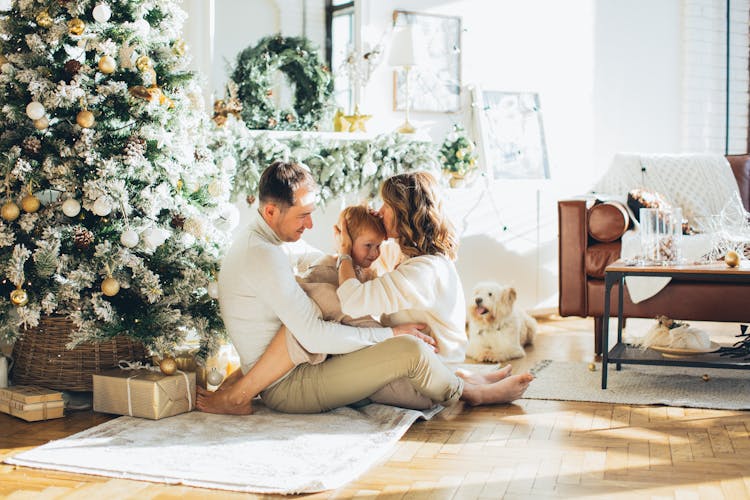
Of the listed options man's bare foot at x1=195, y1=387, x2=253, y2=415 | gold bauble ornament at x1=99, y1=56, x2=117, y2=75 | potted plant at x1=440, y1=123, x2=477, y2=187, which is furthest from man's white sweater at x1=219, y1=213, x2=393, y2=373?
potted plant at x1=440, y1=123, x2=477, y2=187

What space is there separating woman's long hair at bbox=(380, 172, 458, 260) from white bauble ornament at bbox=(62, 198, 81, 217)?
3.50 feet

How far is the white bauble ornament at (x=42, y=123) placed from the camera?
3170 mm

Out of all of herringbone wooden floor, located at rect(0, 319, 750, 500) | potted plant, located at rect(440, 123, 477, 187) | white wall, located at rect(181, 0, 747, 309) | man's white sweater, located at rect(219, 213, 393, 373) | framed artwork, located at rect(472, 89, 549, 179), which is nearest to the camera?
herringbone wooden floor, located at rect(0, 319, 750, 500)

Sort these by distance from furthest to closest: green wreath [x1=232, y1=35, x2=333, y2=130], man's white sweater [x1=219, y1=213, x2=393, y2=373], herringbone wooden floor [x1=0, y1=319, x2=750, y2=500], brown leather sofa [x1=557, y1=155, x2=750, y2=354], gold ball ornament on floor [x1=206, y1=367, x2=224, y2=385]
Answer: green wreath [x1=232, y1=35, x2=333, y2=130], brown leather sofa [x1=557, y1=155, x2=750, y2=354], gold ball ornament on floor [x1=206, y1=367, x2=224, y2=385], man's white sweater [x1=219, y1=213, x2=393, y2=373], herringbone wooden floor [x1=0, y1=319, x2=750, y2=500]

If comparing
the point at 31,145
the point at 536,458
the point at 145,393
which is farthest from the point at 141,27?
the point at 536,458

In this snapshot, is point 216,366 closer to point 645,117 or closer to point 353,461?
point 353,461

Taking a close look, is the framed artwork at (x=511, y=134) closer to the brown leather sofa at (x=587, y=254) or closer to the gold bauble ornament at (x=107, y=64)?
the brown leather sofa at (x=587, y=254)

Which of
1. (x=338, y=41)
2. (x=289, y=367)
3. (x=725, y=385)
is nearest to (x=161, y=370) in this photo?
(x=289, y=367)

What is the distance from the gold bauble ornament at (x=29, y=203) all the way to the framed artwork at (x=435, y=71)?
279 cm

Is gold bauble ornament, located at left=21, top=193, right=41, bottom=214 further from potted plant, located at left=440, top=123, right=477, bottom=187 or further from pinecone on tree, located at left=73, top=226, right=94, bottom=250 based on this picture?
potted plant, located at left=440, top=123, right=477, bottom=187

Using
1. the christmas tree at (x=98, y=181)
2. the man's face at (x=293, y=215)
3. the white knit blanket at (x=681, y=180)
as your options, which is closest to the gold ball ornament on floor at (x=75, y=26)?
the christmas tree at (x=98, y=181)

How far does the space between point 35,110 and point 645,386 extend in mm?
2560

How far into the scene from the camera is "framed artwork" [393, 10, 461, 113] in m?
5.59

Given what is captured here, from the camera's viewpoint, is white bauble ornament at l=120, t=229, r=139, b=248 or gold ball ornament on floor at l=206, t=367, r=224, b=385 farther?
gold ball ornament on floor at l=206, t=367, r=224, b=385
